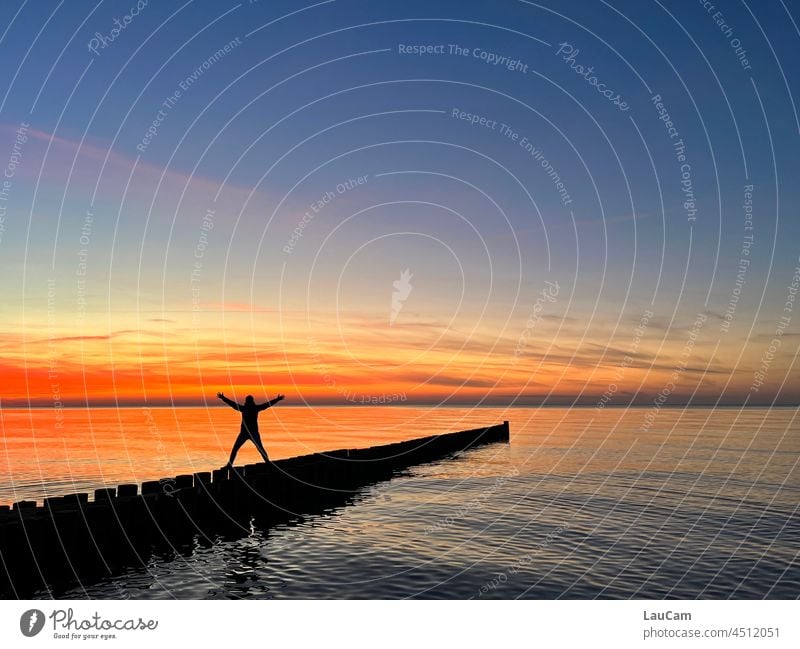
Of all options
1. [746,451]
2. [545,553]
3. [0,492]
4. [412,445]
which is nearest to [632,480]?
[412,445]

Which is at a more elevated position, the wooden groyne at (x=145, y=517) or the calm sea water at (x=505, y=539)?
the wooden groyne at (x=145, y=517)

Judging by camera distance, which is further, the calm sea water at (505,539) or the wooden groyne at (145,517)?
the calm sea water at (505,539)

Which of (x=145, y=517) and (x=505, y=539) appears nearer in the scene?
(x=145, y=517)

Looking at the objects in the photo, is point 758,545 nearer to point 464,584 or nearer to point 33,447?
point 464,584

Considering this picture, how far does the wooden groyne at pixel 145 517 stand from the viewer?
1641 centimetres

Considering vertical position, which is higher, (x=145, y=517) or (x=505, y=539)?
(x=145, y=517)

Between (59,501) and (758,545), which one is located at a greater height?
(59,501)

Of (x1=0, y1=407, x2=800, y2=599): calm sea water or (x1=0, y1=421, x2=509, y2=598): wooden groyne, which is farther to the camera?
(x1=0, y1=407, x2=800, y2=599): calm sea water

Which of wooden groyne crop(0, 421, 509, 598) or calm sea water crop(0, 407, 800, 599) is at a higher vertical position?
wooden groyne crop(0, 421, 509, 598)

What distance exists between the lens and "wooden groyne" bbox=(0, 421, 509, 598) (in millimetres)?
16406

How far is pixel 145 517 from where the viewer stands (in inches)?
826

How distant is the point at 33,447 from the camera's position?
2574 inches
